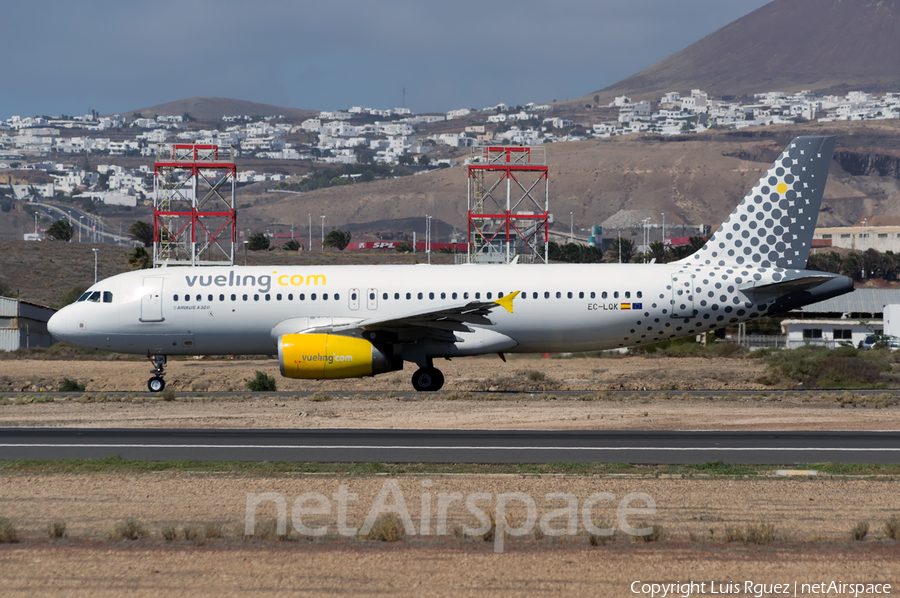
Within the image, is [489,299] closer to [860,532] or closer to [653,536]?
[653,536]

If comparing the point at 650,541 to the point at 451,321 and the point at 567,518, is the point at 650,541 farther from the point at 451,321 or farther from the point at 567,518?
the point at 451,321

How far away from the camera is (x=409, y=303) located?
26.8 metres

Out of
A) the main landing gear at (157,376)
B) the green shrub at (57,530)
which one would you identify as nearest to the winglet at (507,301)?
the main landing gear at (157,376)

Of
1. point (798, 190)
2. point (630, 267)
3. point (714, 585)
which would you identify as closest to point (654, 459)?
point (714, 585)

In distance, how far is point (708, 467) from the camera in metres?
14.3

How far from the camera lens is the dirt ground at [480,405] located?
19.9 metres

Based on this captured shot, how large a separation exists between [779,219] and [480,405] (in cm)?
1085

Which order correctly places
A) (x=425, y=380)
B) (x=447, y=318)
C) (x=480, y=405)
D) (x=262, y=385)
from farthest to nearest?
(x=262, y=385)
(x=425, y=380)
(x=447, y=318)
(x=480, y=405)

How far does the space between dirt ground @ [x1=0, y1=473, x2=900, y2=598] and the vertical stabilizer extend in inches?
607

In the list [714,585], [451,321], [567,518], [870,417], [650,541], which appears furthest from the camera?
[451,321]

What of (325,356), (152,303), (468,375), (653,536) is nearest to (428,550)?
(653,536)

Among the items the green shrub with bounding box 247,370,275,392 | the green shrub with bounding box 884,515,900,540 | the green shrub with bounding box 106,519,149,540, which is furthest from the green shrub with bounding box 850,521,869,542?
the green shrub with bounding box 247,370,275,392

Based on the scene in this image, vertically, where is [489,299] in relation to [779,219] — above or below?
below

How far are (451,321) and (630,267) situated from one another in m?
5.69
